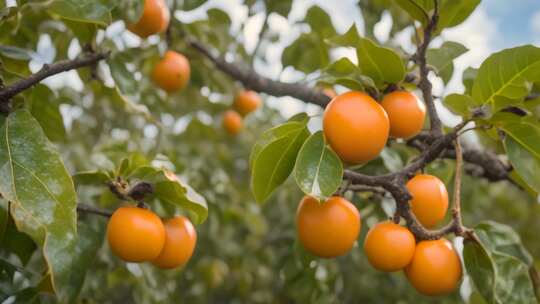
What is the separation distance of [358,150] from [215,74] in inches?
55.3

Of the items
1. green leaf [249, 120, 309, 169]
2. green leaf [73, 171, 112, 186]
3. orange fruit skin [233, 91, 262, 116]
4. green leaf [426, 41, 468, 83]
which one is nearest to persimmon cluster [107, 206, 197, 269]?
green leaf [73, 171, 112, 186]

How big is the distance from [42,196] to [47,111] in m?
0.57

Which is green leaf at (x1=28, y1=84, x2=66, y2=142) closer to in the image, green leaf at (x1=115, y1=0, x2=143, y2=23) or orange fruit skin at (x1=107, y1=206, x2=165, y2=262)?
green leaf at (x1=115, y1=0, x2=143, y2=23)

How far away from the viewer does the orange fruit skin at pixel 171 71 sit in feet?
6.75

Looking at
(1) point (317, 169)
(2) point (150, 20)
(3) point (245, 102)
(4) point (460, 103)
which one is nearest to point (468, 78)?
(4) point (460, 103)

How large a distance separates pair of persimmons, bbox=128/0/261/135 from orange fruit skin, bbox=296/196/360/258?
0.71 m

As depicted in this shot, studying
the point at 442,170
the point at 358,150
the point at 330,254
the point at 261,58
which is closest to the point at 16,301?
the point at 330,254

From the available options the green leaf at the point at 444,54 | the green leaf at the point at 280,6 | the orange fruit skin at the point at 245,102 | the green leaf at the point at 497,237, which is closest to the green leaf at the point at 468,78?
the green leaf at the point at 444,54

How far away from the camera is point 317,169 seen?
1064 millimetres

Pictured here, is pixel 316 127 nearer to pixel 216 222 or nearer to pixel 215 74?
pixel 215 74

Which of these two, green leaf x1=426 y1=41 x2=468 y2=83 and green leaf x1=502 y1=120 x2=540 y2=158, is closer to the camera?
green leaf x1=502 y1=120 x2=540 y2=158

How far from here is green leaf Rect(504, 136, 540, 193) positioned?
4.02ft

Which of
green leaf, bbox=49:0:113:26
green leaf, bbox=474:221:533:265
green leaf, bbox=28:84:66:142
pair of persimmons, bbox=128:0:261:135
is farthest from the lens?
pair of persimmons, bbox=128:0:261:135

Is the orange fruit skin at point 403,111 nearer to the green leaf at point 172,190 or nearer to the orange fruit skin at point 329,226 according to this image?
the orange fruit skin at point 329,226
